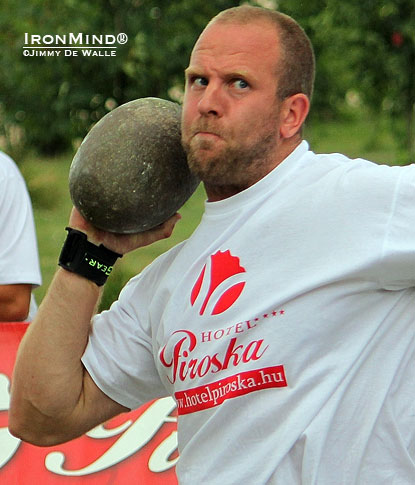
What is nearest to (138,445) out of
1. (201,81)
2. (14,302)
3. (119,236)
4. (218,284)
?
(14,302)

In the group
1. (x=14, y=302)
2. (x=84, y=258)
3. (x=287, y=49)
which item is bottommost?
(x=14, y=302)

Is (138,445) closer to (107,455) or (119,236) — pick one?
(107,455)

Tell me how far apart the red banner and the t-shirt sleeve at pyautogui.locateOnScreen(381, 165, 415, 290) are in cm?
163

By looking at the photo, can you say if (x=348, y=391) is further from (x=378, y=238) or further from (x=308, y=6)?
(x=308, y=6)

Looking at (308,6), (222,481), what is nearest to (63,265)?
(222,481)

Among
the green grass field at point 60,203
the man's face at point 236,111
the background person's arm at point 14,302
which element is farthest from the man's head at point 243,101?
the green grass field at point 60,203

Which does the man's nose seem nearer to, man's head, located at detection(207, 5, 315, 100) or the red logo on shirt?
man's head, located at detection(207, 5, 315, 100)

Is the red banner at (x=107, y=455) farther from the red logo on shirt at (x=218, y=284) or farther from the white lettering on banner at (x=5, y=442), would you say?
the red logo on shirt at (x=218, y=284)

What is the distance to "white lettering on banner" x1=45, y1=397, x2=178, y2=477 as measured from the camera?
149 inches

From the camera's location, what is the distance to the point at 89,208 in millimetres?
2814

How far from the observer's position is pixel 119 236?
2.92 m

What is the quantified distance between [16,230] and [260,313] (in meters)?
2.27

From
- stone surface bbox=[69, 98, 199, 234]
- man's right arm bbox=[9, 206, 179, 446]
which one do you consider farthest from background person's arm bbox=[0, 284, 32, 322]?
stone surface bbox=[69, 98, 199, 234]

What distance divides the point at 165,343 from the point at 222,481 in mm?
395
